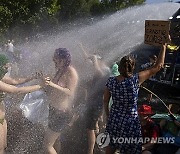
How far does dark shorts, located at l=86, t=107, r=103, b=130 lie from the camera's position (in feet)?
16.1

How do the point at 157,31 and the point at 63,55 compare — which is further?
the point at 63,55

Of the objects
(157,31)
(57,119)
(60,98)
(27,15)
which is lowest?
(27,15)

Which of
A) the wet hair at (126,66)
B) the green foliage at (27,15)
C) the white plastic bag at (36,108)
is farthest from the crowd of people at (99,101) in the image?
the green foliage at (27,15)

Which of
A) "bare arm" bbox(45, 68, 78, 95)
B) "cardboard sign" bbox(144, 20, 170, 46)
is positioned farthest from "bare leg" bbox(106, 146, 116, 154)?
"cardboard sign" bbox(144, 20, 170, 46)

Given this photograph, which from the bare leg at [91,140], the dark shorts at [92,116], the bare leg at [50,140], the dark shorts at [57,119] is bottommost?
the bare leg at [91,140]

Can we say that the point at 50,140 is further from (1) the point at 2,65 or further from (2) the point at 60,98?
(1) the point at 2,65

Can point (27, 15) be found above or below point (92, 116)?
below

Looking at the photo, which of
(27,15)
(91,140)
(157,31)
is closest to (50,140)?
Result: (91,140)

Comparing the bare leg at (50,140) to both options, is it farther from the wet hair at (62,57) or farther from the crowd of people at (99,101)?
the wet hair at (62,57)

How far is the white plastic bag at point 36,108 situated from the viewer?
215 inches

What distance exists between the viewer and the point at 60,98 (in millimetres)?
4168

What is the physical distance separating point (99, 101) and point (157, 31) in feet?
5.06

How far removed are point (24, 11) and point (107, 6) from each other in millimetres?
8667

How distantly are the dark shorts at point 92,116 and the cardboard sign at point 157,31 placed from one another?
1.32m
